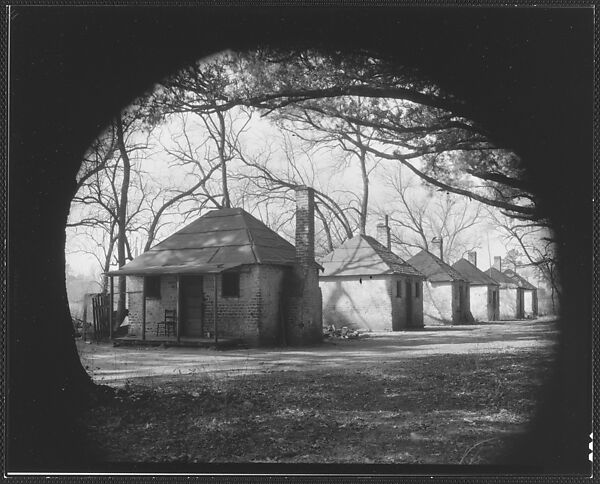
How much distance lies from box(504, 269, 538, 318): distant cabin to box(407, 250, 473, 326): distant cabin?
18765 millimetres

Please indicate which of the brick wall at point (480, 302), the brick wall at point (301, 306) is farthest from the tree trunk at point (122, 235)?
the brick wall at point (480, 302)

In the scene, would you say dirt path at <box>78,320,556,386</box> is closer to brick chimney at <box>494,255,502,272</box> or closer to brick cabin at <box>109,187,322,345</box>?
brick cabin at <box>109,187,322,345</box>

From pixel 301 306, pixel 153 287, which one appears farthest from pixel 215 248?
pixel 301 306

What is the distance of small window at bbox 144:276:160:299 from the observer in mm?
20516

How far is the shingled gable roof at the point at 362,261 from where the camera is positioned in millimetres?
29422

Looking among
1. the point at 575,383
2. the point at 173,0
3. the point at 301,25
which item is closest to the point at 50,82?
the point at 173,0

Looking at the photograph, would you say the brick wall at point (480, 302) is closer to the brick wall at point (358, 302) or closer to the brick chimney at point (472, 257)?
the brick chimney at point (472, 257)

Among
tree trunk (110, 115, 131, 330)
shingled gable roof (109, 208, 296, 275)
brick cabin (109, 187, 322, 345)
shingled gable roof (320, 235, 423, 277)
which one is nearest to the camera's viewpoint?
tree trunk (110, 115, 131, 330)

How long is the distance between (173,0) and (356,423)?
5894 mm

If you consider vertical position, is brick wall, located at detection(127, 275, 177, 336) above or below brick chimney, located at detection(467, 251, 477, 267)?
below

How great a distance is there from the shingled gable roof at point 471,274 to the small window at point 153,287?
2920 centimetres

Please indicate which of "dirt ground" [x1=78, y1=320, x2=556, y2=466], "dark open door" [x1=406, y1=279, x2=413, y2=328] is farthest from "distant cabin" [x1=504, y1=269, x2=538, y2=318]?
"dirt ground" [x1=78, y1=320, x2=556, y2=466]

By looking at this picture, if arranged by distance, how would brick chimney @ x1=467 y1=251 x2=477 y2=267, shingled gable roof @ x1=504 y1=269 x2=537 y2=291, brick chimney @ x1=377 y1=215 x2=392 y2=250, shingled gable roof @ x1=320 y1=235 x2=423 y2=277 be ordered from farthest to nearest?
shingled gable roof @ x1=504 y1=269 x2=537 y2=291
brick chimney @ x1=467 y1=251 x2=477 y2=267
brick chimney @ x1=377 y1=215 x2=392 y2=250
shingled gable roof @ x1=320 y1=235 x2=423 y2=277

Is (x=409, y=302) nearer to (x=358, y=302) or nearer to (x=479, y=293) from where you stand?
(x=358, y=302)
